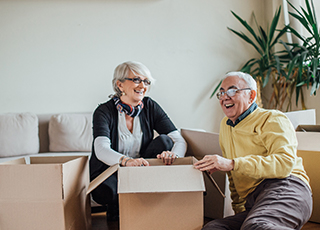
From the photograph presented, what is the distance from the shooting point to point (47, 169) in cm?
122

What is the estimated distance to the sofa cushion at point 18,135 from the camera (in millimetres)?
2428

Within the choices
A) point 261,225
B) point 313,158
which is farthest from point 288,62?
point 261,225

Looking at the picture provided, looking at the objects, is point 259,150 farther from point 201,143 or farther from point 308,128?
point 308,128

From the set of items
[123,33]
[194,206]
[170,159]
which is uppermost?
Result: [123,33]

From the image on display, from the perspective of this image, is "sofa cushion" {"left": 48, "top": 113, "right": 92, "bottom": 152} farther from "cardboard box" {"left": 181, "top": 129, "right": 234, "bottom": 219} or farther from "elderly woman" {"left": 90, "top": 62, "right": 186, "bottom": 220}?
"cardboard box" {"left": 181, "top": 129, "right": 234, "bottom": 219}

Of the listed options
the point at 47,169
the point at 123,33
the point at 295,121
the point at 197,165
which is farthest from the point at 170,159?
the point at 123,33

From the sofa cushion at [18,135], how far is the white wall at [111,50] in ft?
1.24

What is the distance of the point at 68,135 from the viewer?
258 centimetres

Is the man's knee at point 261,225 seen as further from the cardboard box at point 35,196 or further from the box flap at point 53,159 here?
the box flap at point 53,159

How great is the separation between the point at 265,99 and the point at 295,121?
154 cm

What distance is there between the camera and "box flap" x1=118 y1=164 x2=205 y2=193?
3.68 ft

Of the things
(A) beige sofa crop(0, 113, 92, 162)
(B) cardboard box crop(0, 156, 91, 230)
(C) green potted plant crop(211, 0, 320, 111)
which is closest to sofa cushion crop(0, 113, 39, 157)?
(A) beige sofa crop(0, 113, 92, 162)

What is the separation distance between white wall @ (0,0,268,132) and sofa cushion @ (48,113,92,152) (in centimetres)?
37

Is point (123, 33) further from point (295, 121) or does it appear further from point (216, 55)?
point (295, 121)
